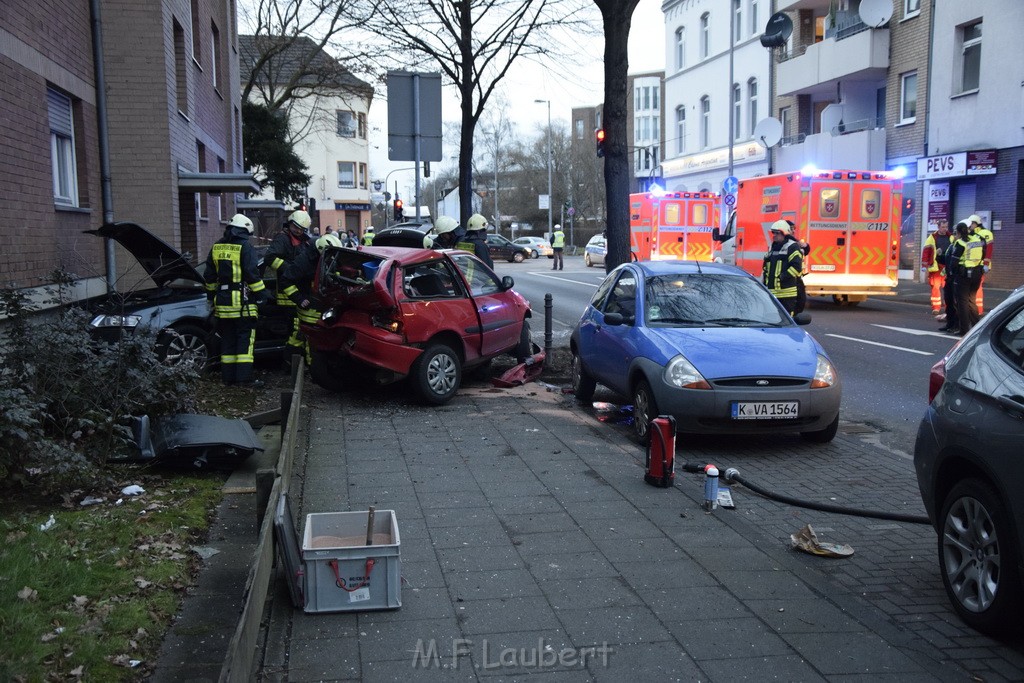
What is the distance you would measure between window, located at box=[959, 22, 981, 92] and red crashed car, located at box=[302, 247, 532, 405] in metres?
20.3

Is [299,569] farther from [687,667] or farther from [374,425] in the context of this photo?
[374,425]

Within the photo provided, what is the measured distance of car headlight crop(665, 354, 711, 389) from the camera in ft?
24.8

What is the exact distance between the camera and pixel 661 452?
6461mm

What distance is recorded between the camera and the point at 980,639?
4.15 m

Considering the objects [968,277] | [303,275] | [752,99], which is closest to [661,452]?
[303,275]

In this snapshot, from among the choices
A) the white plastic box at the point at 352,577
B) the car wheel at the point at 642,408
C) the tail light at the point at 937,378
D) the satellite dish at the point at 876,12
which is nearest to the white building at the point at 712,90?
the satellite dish at the point at 876,12

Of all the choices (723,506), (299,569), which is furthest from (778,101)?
(299,569)

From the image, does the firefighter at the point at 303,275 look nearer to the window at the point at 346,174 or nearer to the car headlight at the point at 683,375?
the car headlight at the point at 683,375

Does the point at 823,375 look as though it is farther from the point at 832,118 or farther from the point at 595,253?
the point at 595,253

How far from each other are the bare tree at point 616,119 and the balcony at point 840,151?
19577 mm

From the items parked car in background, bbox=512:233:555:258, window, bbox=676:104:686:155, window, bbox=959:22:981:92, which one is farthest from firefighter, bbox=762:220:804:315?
parked car in background, bbox=512:233:555:258

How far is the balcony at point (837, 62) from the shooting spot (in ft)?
94.8

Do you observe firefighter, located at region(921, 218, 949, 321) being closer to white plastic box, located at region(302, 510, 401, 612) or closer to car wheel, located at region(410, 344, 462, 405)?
car wheel, located at region(410, 344, 462, 405)

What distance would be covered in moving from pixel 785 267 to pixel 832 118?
22.6 m
